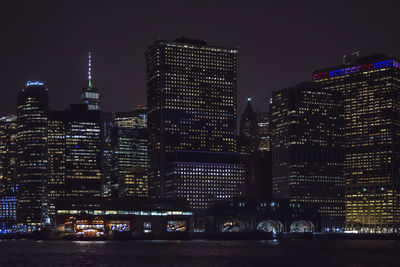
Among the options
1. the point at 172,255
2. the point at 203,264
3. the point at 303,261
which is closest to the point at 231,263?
the point at 203,264

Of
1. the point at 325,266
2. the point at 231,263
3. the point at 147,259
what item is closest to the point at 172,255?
the point at 147,259

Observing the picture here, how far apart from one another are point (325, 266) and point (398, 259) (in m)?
30.3

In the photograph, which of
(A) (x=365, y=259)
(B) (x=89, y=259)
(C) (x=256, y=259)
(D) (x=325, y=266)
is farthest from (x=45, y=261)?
(A) (x=365, y=259)

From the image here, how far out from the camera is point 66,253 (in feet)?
583

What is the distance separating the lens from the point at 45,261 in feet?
491

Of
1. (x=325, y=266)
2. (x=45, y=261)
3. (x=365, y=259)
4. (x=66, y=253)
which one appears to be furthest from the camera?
(x=66, y=253)

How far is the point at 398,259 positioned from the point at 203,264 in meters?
47.2

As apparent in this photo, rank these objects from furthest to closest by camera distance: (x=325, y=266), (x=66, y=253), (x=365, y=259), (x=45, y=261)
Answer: (x=66, y=253) → (x=365, y=259) → (x=45, y=261) → (x=325, y=266)

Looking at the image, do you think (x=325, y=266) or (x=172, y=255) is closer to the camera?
(x=325, y=266)

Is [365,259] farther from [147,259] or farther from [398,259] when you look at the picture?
[147,259]

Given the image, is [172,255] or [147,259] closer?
[147,259]

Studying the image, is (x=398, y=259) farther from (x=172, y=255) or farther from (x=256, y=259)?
(x=172, y=255)

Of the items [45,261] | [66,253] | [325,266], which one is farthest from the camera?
[66,253]

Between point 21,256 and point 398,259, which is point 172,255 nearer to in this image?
point 21,256
